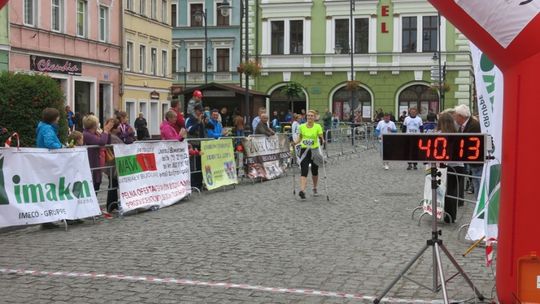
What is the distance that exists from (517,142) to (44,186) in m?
7.33

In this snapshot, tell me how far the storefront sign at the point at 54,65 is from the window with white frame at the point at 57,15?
1515 millimetres

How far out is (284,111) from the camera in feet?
178

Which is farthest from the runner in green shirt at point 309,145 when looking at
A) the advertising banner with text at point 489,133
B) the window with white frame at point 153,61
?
the window with white frame at point 153,61

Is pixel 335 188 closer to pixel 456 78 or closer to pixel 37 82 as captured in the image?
pixel 37 82

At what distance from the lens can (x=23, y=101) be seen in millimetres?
17406

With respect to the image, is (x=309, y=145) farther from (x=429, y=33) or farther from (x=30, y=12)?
(x=429, y=33)

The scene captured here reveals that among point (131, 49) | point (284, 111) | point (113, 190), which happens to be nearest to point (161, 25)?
point (131, 49)

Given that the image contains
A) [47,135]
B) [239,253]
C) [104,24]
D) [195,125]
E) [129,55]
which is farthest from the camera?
[129,55]

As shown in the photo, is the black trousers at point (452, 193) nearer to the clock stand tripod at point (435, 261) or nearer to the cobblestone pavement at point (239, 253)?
the cobblestone pavement at point (239, 253)

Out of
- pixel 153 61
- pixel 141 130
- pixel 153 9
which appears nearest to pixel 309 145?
pixel 141 130

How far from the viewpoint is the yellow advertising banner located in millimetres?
16375

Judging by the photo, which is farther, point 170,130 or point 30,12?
point 30,12

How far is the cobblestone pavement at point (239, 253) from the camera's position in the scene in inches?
270

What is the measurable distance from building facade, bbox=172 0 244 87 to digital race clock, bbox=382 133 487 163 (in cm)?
5124
